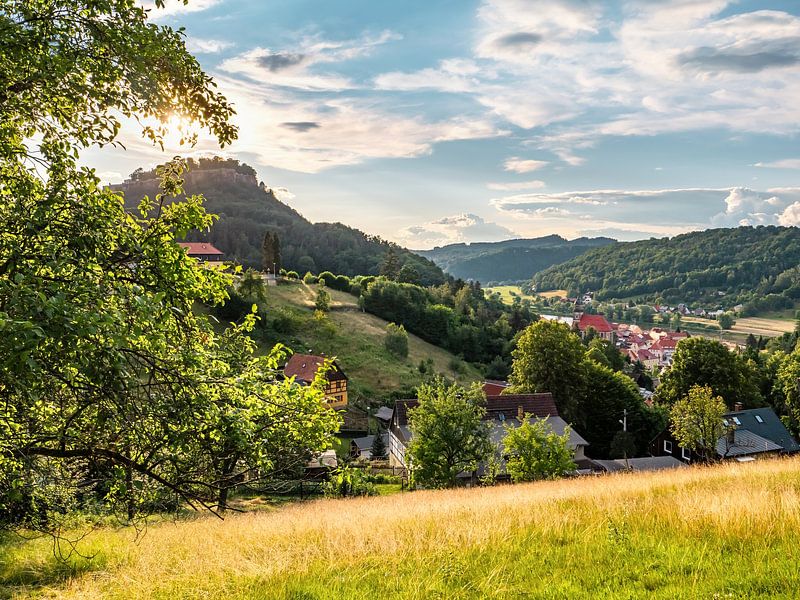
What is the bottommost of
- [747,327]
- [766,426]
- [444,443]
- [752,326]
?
[766,426]

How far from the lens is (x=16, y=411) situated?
207 inches

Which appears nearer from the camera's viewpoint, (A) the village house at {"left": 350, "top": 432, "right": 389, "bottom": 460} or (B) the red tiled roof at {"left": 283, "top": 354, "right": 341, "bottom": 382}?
(A) the village house at {"left": 350, "top": 432, "right": 389, "bottom": 460}

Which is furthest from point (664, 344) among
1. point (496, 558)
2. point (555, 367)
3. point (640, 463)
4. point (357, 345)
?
point (496, 558)

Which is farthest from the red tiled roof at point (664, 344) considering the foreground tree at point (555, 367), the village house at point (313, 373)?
the village house at point (313, 373)

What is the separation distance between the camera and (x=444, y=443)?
26.6 m

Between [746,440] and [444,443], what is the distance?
2734 centimetres

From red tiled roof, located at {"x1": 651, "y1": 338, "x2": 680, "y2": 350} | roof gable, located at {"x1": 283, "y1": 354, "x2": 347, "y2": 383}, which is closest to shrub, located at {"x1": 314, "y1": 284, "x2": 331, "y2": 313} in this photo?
roof gable, located at {"x1": 283, "y1": 354, "x2": 347, "y2": 383}

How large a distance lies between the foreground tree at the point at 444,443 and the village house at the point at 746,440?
65.8 ft

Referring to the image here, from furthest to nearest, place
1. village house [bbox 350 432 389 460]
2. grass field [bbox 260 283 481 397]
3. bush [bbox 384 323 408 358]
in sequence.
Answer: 1. bush [bbox 384 323 408 358]
2. grass field [bbox 260 283 481 397]
3. village house [bbox 350 432 389 460]

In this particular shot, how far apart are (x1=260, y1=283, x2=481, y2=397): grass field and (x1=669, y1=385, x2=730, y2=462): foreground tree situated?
33.7m

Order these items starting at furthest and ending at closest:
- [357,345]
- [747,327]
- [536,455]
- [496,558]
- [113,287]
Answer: [747,327], [357,345], [536,455], [496,558], [113,287]

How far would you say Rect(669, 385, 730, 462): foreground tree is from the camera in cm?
3319

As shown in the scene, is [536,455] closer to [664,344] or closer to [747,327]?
[664,344]

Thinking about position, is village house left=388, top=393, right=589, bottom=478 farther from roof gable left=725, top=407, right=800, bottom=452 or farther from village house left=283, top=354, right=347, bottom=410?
village house left=283, top=354, right=347, bottom=410
